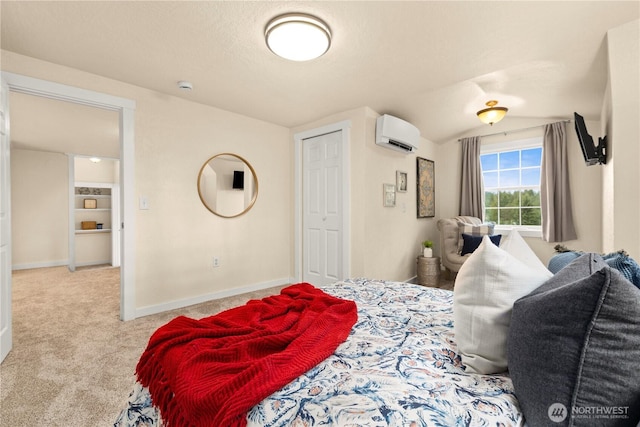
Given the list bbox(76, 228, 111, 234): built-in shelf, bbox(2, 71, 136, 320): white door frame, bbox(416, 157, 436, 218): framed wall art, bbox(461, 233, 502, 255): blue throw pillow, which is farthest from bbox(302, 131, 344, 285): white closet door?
bbox(76, 228, 111, 234): built-in shelf

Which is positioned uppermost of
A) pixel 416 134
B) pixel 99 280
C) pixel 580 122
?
pixel 416 134

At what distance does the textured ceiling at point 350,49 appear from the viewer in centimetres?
187

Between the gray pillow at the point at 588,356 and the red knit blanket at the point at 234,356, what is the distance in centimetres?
62

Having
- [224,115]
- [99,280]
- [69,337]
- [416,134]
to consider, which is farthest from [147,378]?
[99,280]

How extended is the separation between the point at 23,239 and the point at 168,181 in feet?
15.5

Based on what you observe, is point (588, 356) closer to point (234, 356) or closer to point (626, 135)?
point (234, 356)

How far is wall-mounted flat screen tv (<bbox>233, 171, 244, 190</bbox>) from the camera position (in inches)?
148

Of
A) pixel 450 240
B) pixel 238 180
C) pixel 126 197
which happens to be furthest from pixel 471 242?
pixel 126 197

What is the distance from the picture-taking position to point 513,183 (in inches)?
178

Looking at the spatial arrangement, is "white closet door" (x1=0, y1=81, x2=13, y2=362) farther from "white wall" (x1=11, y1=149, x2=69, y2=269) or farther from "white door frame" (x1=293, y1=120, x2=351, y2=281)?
"white wall" (x1=11, y1=149, x2=69, y2=269)

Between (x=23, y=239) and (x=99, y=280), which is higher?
(x=23, y=239)

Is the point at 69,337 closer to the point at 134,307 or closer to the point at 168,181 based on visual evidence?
the point at 134,307

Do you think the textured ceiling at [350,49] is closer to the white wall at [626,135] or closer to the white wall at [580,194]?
the white wall at [626,135]

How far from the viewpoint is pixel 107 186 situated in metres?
6.44
